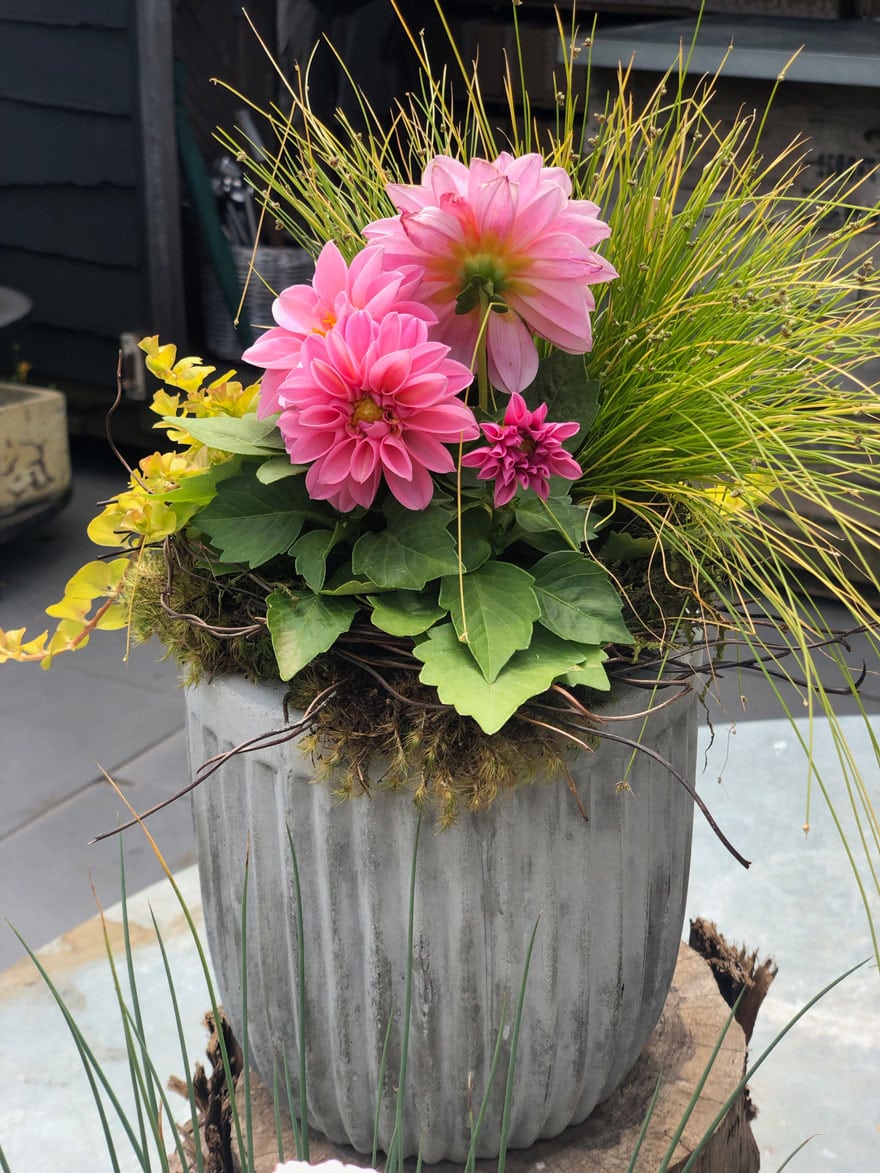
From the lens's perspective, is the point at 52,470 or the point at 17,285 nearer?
the point at 52,470

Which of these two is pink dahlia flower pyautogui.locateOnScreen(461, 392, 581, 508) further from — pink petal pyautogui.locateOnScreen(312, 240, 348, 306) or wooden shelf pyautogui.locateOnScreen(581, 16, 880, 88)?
wooden shelf pyautogui.locateOnScreen(581, 16, 880, 88)

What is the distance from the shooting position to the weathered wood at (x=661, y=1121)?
2.34 feet

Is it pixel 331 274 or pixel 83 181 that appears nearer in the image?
pixel 331 274

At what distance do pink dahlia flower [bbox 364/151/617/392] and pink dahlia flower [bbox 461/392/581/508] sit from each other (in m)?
0.04

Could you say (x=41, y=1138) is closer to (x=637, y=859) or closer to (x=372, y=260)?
(x=637, y=859)

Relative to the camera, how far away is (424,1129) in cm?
65

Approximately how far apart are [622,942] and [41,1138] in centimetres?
49

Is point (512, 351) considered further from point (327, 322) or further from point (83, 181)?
point (83, 181)

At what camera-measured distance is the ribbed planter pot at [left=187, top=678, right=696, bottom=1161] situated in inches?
23.5

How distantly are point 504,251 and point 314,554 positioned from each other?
16 centimetres

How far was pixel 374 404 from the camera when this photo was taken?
1.78 ft

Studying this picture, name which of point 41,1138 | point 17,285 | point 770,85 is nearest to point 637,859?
point 41,1138

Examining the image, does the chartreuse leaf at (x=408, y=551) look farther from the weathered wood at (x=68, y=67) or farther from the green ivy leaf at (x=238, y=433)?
the weathered wood at (x=68, y=67)

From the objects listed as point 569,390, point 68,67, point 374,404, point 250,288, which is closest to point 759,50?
point 250,288
